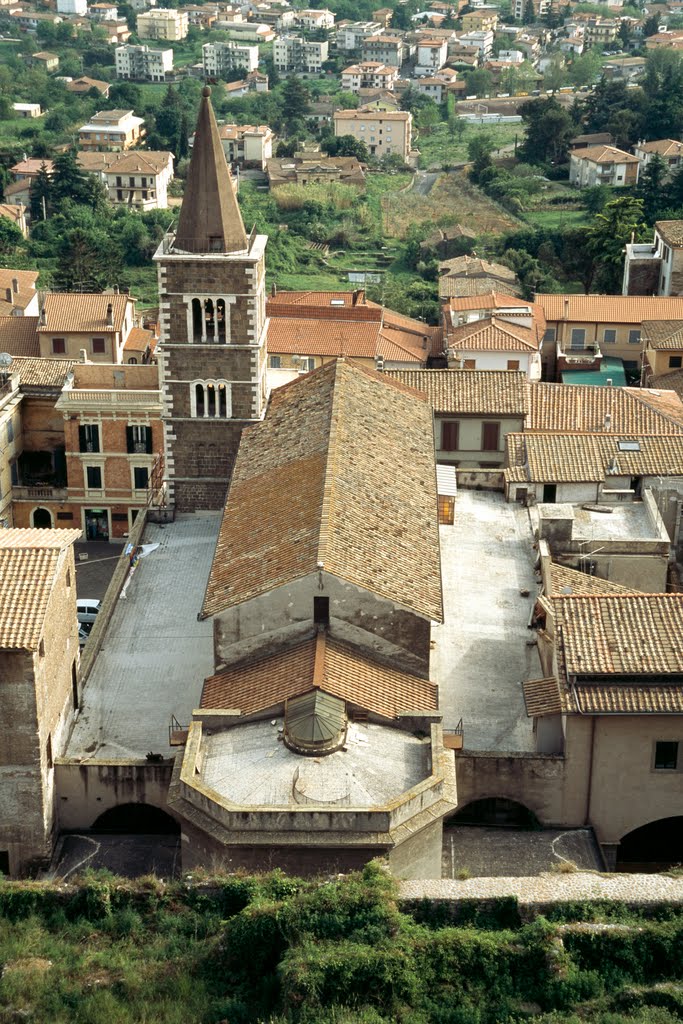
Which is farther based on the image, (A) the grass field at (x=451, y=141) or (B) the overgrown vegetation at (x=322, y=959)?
(A) the grass field at (x=451, y=141)

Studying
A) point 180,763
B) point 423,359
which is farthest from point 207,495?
point 423,359

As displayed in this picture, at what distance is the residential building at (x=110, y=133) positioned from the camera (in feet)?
474

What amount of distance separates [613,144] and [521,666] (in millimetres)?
97680

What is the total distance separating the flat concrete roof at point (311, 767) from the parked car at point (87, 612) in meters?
18.0

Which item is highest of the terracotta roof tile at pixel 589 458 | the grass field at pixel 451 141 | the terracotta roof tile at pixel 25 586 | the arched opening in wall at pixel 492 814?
the terracotta roof tile at pixel 25 586

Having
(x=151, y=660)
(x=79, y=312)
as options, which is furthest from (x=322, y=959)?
(x=79, y=312)

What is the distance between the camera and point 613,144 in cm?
12450

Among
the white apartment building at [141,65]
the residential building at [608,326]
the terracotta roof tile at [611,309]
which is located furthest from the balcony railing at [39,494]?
the white apartment building at [141,65]

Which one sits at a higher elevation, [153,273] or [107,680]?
[107,680]

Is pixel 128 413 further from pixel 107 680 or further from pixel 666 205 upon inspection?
pixel 666 205

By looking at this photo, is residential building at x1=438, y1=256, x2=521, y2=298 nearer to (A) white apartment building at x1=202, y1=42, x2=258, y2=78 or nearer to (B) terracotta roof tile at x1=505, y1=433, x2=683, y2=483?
(B) terracotta roof tile at x1=505, y1=433, x2=683, y2=483

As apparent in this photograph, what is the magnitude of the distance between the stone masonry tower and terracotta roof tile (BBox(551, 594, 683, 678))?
1524 centimetres

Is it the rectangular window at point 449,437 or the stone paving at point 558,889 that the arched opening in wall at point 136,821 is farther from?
the rectangular window at point 449,437

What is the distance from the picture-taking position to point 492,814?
3195cm
